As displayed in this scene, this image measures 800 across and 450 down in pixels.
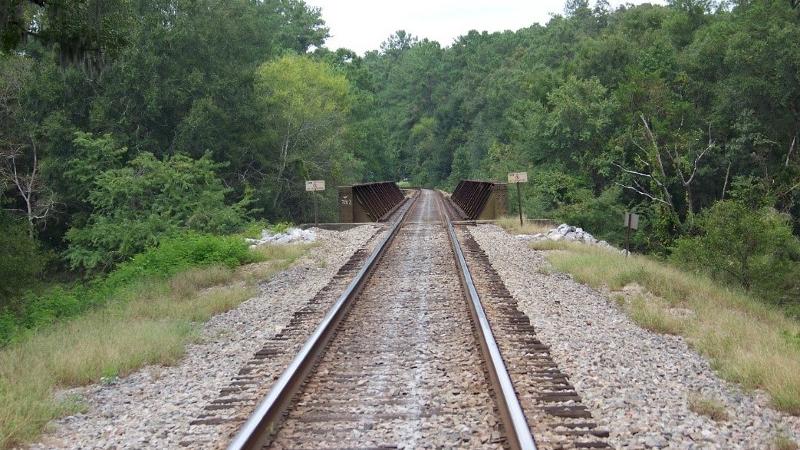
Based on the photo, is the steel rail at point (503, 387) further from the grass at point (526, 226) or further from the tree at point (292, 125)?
the tree at point (292, 125)

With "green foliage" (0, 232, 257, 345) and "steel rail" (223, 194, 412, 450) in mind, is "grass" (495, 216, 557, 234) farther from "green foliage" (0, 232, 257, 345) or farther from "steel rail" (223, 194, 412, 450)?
"steel rail" (223, 194, 412, 450)

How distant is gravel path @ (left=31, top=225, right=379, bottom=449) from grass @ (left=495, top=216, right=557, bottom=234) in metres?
11.4

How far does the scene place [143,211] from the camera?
87.9 feet

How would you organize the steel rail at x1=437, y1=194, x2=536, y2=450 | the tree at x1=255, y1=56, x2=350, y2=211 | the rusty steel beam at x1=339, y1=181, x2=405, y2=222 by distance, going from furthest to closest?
the tree at x1=255, y1=56, x2=350, y2=211
the rusty steel beam at x1=339, y1=181, x2=405, y2=222
the steel rail at x1=437, y1=194, x2=536, y2=450

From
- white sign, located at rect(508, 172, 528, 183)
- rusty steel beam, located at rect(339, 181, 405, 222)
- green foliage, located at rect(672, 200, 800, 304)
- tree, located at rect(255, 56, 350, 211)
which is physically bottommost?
green foliage, located at rect(672, 200, 800, 304)

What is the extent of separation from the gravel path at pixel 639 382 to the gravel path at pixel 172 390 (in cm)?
318

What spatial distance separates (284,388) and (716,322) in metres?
5.75

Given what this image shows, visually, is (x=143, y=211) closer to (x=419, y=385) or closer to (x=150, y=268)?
(x=150, y=268)

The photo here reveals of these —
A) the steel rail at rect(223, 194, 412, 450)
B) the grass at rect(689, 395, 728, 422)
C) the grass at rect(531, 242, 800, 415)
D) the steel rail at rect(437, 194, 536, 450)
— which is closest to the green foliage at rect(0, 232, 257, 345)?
the steel rail at rect(223, 194, 412, 450)

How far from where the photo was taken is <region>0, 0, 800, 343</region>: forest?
22188 mm

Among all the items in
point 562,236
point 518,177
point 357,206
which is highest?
point 518,177

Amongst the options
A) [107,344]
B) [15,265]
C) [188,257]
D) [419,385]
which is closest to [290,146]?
[15,265]

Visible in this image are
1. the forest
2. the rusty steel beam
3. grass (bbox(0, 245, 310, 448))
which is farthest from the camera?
Answer: the rusty steel beam

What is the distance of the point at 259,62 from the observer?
4550 centimetres
